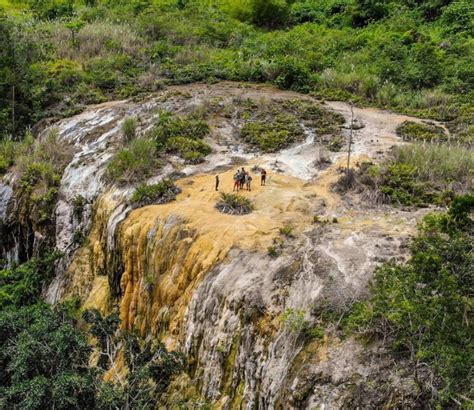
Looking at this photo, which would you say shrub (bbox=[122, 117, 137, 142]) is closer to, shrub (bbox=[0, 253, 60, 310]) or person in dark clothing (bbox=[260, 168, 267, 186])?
shrub (bbox=[0, 253, 60, 310])

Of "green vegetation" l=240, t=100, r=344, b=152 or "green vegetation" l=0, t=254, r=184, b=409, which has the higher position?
"green vegetation" l=240, t=100, r=344, b=152

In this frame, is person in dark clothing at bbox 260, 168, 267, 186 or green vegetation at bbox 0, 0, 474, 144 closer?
person in dark clothing at bbox 260, 168, 267, 186

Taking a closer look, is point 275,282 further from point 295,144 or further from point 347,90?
point 347,90

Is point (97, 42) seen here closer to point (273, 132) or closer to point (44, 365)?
point (273, 132)

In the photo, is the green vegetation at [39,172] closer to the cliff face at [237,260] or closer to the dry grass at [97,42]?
the cliff face at [237,260]

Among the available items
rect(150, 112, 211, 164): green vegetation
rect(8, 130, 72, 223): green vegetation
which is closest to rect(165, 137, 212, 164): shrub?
rect(150, 112, 211, 164): green vegetation

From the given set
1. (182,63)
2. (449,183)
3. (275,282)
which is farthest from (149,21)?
(275,282)
